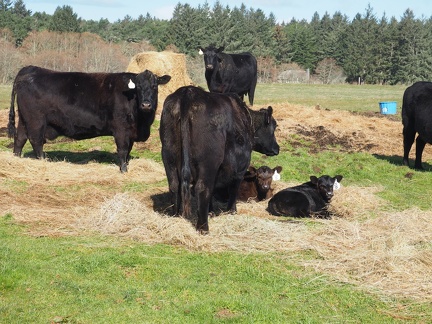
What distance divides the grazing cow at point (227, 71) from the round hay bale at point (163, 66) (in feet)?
4.89

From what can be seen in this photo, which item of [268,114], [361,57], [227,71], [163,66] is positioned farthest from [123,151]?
[361,57]

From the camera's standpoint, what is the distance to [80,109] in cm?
1394

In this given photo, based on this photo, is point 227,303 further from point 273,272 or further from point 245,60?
point 245,60

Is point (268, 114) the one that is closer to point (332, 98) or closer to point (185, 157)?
point (185, 157)

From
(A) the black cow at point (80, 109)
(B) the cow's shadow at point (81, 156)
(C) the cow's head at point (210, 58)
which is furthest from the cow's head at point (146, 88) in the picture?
(C) the cow's head at point (210, 58)

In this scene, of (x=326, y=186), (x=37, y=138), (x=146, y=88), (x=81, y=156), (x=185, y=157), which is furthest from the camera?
(x=81, y=156)

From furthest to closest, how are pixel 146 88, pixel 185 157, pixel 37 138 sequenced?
pixel 37 138 < pixel 146 88 < pixel 185 157

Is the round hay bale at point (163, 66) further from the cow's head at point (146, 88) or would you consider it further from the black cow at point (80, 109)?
the cow's head at point (146, 88)

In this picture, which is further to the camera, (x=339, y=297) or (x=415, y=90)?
(x=415, y=90)

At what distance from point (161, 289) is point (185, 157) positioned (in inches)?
85.1

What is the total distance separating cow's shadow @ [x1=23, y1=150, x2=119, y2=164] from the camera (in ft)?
48.3

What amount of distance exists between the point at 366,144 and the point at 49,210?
1065 cm

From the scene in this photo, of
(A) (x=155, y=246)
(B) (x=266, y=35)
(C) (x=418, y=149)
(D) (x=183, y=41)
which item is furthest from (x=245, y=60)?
(B) (x=266, y=35)

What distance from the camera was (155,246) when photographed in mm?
7844
